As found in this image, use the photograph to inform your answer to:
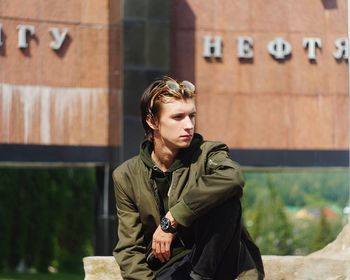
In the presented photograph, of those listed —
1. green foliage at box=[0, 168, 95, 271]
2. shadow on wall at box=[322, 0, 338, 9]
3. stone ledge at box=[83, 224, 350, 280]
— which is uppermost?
shadow on wall at box=[322, 0, 338, 9]

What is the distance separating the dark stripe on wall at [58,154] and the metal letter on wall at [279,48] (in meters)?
3.02

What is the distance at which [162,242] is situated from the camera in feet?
13.8

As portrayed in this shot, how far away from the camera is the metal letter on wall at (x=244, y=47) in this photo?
15.7 m

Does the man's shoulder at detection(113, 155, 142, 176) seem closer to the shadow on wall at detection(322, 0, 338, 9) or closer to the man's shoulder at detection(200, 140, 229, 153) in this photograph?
the man's shoulder at detection(200, 140, 229, 153)

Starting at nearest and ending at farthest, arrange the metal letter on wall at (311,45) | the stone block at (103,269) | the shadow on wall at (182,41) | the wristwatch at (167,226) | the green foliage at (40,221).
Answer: the wristwatch at (167,226) → the stone block at (103,269) → the shadow on wall at (182,41) → the metal letter on wall at (311,45) → the green foliage at (40,221)

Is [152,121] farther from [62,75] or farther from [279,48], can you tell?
[279,48]

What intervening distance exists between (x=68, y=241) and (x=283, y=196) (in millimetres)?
4819

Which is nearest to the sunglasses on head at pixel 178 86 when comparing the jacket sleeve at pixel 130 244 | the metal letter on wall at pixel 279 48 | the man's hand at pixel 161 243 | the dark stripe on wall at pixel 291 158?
the jacket sleeve at pixel 130 244

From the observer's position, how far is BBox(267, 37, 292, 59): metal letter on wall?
15852mm

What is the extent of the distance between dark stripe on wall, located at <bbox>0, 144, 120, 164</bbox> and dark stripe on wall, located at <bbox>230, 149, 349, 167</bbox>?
6.60ft

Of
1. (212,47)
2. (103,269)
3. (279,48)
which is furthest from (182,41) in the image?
(103,269)

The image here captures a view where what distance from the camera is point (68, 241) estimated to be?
20766 millimetres

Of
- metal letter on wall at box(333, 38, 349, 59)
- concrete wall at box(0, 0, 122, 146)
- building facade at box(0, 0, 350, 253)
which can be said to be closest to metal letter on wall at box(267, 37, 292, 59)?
building facade at box(0, 0, 350, 253)

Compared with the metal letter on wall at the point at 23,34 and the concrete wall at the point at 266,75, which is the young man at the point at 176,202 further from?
the concrete wall at the point at 266,75
